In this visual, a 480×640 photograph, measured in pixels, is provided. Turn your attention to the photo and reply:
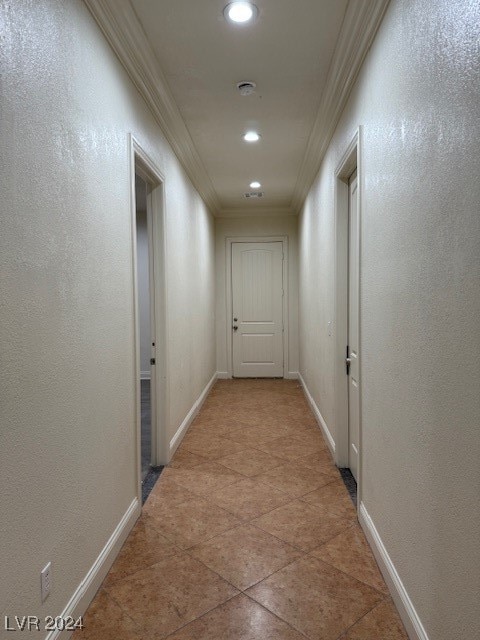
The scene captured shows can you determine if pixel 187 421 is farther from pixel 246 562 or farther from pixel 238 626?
pixel 238 626

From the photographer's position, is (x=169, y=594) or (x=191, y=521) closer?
(x=169, y=594)

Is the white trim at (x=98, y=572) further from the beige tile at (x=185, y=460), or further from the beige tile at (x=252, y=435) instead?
the beige tile at (x=252, y=435)

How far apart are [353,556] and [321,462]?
130 centimetres

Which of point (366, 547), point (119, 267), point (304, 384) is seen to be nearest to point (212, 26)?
point (119, 267)

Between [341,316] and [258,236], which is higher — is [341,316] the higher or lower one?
the lower one

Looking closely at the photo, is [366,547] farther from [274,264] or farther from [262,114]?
[274,264]

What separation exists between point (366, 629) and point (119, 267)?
1985 millimetres

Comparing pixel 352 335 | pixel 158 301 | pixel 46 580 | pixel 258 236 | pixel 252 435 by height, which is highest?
pixel 258 236

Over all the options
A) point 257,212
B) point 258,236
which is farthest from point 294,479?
point 257,212

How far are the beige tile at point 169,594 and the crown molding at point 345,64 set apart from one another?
8.87 ft

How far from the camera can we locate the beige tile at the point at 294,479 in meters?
3.04

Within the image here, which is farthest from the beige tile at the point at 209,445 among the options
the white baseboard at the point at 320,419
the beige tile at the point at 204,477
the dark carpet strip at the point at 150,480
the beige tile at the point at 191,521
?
the beige tile at the point at 191,521

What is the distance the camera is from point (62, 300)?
5.44ft

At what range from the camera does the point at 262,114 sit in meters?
3.40
